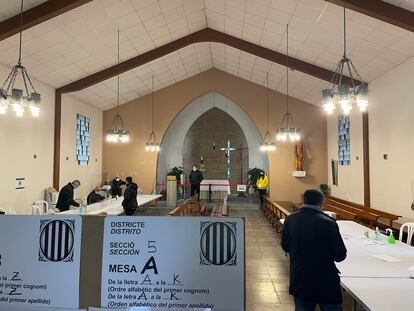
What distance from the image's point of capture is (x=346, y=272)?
2.62m

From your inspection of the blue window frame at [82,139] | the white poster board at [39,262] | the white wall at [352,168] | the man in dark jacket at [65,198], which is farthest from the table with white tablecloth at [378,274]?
the blue window frame at [82,139]

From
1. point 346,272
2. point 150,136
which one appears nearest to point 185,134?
point 150,136

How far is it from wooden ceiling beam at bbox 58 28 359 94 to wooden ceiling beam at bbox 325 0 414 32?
3.35 meters

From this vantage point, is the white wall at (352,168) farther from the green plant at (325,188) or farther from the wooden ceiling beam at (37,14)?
the wooden ceiling beam at (37,14)

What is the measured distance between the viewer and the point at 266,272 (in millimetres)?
4715

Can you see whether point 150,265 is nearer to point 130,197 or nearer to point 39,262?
point 39,262

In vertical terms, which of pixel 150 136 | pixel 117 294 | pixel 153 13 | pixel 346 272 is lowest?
pixel 346 272

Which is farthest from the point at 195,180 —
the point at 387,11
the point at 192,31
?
the point at 387,11

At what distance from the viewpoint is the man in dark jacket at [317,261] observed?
2090 millimetres

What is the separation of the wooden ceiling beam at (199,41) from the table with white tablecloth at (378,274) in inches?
217

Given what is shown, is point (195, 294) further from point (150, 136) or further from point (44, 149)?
point (150, 136)

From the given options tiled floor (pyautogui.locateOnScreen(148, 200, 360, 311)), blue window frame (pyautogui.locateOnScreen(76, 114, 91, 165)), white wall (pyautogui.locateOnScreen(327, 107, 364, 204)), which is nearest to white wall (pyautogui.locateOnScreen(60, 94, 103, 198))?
blue window frame (pyautogui.locateOnScreen(76, 114, 91, 165))

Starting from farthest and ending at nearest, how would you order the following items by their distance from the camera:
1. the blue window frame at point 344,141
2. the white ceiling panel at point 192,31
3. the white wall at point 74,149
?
the blue window frame at point 344,141 < the white wall at point 74,149 < the white ceiling panel at point 192,31

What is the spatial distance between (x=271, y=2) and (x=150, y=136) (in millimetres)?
7294
